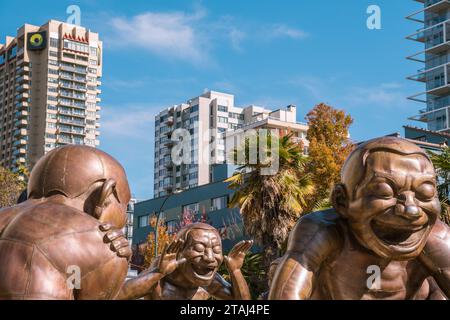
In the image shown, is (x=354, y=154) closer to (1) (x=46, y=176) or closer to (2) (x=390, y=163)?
(2) (x=390, y=163)

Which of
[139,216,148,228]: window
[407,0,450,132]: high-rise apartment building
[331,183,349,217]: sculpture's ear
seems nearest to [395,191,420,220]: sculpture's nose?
[331,183,349,217]: sculpture's ear

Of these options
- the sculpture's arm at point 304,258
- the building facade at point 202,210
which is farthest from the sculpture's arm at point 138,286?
the building facade at point 202,210

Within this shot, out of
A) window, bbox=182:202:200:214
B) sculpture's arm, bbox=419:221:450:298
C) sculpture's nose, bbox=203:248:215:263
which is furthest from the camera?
window, bbox=182:202:200:214

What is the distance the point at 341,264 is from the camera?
14.8 ft

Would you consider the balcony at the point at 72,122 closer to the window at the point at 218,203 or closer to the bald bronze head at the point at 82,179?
the window at the point at 218,203

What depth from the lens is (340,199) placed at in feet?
14.7

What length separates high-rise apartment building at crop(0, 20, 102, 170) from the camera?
98000 millimetres

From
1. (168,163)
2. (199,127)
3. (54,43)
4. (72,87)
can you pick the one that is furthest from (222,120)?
(54,43)

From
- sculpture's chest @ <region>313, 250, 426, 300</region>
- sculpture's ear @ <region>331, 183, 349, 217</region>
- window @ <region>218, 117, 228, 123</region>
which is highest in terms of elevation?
window @ <region>218, 117, 228, 123</region>

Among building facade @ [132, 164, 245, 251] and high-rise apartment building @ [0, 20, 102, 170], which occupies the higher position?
high-rise apartment building @ [0, 20, 102, 170]

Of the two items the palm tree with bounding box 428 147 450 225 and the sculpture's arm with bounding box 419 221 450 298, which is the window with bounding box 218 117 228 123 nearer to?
the palm tree with bounding box 428 147 450 225

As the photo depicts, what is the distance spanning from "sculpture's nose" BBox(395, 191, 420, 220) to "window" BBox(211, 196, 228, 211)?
131 feet

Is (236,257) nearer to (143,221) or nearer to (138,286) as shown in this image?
(138,286)
